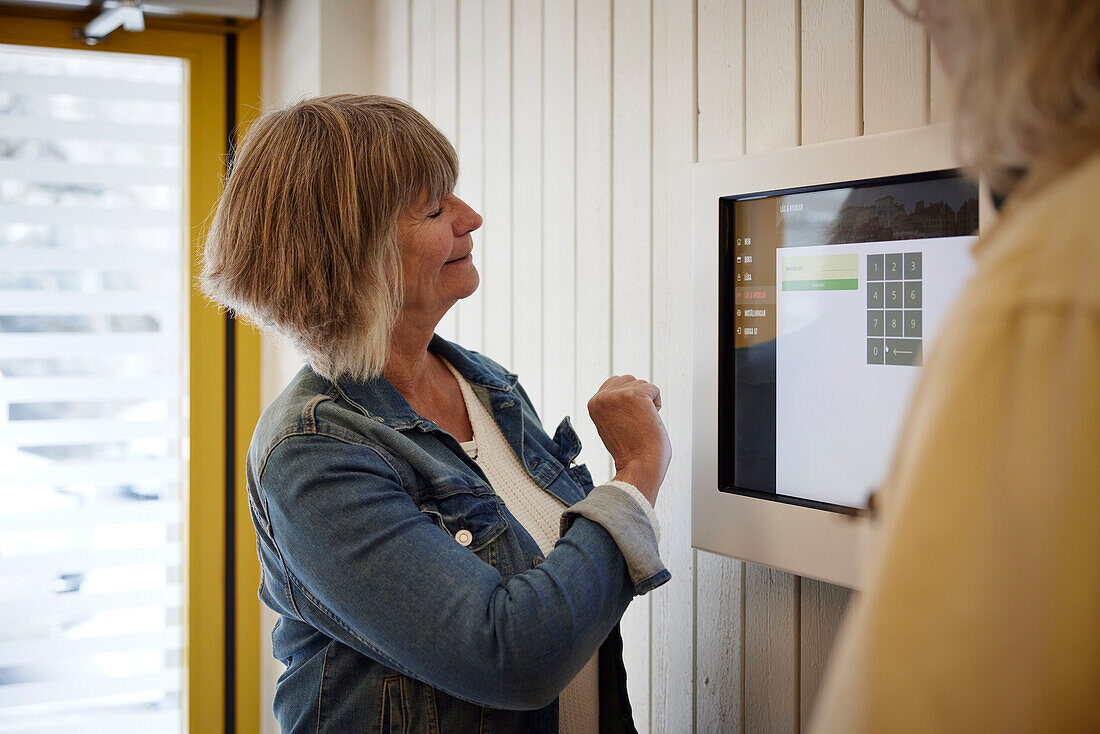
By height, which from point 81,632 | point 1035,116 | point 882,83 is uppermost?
point 882,83

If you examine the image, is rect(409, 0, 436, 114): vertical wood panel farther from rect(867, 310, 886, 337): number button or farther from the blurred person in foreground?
the blurred person in foreground

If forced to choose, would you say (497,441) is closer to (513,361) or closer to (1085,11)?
(513,361)

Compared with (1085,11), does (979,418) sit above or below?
below

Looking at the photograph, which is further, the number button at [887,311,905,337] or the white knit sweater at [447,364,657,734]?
the white knit sweater at [447,364,657,734]

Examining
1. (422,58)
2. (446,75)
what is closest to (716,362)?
(446,75)

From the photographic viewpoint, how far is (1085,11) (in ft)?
1.12

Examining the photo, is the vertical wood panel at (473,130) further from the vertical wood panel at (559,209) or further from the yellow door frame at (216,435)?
the yellow door frame at (216,435)

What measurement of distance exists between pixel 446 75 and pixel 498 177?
33cm

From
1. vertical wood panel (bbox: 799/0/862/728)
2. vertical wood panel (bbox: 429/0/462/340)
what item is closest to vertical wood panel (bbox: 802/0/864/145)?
vertical wood panel (bbox: 799/0/862/728)

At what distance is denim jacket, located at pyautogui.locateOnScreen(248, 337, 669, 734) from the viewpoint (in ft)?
2.44

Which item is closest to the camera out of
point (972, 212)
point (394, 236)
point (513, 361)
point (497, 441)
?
point (972, 212)

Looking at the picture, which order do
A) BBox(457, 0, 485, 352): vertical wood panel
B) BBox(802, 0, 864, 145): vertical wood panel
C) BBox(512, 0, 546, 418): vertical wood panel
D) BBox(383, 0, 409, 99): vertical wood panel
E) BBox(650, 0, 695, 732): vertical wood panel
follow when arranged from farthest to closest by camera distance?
BBox(383, 0, 409, 99): vertical wood panel
BBox(457, 0, 485, 352): vertical wood panel
BBox(512, 0, 546, 418): vertical wood panel
BBox(650, 0, 695, 732): vertical wood panel
BBox(802, 0, 864, 145): vertical wood panel

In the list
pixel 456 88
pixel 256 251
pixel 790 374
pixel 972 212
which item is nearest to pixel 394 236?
pixel 256 251

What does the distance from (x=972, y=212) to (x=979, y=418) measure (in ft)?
1.52
